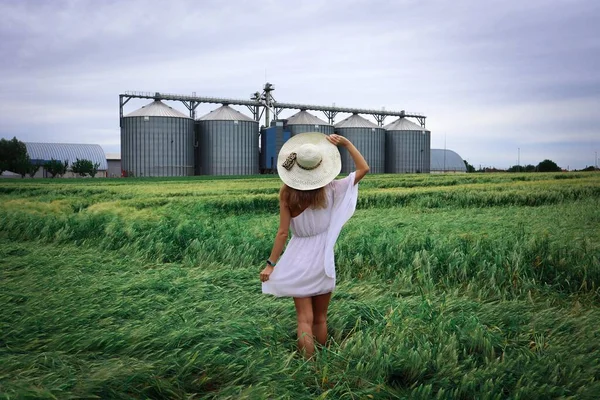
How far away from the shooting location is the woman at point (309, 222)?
3895 millimetres

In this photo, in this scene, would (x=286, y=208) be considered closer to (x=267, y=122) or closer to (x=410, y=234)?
(x=410, y=234)

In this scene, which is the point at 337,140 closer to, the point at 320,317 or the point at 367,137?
the point at 320,317

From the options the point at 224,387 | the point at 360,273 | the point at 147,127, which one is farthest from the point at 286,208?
the point at 147,127

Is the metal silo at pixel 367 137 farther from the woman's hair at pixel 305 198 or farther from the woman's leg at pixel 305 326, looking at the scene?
the woman's leg at pixel 305 326

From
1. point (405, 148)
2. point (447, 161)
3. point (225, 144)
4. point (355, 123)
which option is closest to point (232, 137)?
point (225, 144)

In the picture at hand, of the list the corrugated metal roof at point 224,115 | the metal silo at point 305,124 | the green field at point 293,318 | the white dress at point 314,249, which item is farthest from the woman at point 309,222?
the metal silo at point 305,124

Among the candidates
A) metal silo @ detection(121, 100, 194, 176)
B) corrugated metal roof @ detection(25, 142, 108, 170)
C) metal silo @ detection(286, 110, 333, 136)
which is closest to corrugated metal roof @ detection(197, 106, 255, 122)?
metal silo @ detection(121, 100, 194, 176)

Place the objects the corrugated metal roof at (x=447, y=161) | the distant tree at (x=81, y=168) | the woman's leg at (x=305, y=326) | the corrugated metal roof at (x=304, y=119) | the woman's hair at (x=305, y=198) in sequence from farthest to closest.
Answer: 1. the corrugated metal roof at (x=447, y=161)
2. the corrugated metal roof at (x=304, y=119)
3. the distant tree at (x=81, y=168)
4. the woman's hair at (x=305, y=198)
5. the woman's leg at (x=305, y=326)

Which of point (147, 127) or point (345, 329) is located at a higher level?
point (147, 127)

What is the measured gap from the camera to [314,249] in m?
4.03

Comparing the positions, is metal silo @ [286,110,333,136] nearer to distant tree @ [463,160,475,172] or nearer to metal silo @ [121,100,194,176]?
metal silo @ [121,100,194,176]

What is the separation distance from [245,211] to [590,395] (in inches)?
472

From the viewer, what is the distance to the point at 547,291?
5.69 metres

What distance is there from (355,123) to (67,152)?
112 ft
